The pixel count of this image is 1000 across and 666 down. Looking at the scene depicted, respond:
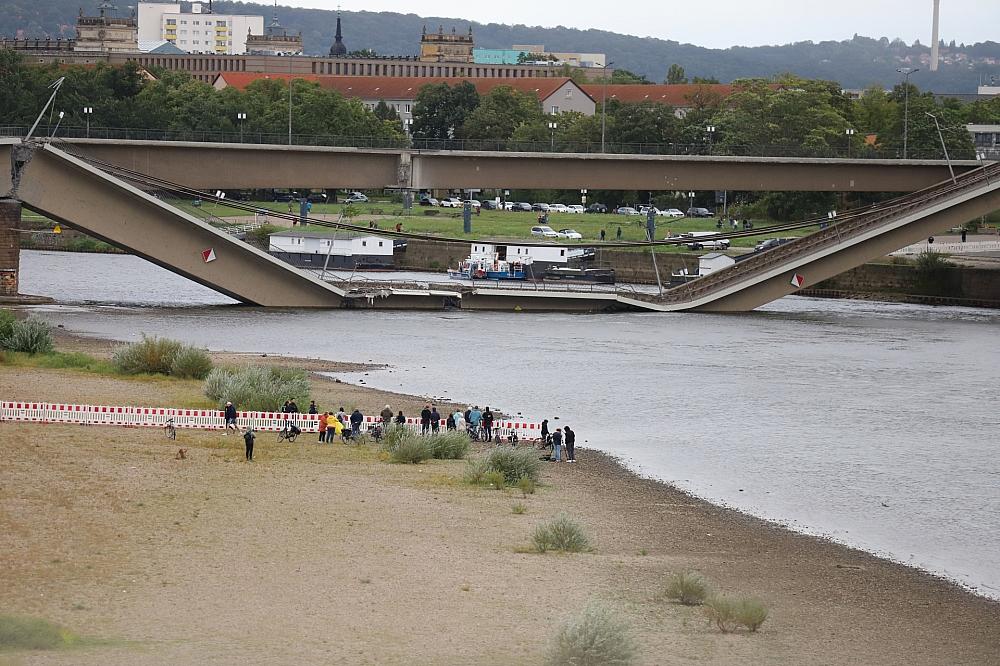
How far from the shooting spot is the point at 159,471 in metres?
28.0

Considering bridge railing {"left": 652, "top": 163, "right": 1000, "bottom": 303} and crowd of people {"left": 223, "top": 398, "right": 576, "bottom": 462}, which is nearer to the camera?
crowd of people {"left": 223, "top": 398, "right": 576, "bottom": 462}

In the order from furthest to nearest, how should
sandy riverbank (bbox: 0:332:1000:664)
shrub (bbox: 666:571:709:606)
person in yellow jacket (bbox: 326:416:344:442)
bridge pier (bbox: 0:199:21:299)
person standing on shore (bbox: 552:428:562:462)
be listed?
bridge pier (bbox: 0:199:21:299) < person in yellow jacket (bbox: 326:416:344:442) < person standing on shore (bbox: 552:428:562:462) < shrub (bbox: 666:571:709:606) < sandy riverbank (bbox: 0:332:1000:664)

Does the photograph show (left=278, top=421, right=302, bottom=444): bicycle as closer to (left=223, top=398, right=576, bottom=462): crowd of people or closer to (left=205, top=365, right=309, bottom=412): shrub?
(left=223, top=398, right=576, bottom=462): crowd of people

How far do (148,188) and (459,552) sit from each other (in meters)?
41.6

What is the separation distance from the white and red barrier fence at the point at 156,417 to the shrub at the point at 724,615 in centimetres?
1370

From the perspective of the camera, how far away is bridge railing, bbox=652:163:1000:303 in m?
66.9

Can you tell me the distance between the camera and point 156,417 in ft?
111

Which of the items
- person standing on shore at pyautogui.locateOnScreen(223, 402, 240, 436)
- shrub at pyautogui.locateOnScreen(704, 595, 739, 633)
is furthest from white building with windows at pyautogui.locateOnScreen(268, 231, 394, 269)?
shrub at pyautogui.locateOnScreen(704, 595, 739, 633)

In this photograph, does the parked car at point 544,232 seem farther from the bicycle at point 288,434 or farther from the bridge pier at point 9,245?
the bicycle at point 288,434

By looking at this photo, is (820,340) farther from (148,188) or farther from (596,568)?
(596,568)

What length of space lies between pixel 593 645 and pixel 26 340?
31268 mm

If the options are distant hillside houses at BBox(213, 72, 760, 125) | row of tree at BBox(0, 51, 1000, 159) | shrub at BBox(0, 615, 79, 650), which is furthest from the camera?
distant hillside houses at BBox(213, 72, 760, 125)

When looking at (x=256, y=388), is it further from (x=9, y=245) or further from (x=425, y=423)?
(x=9, y=245)

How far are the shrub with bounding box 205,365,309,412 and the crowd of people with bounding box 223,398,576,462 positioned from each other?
0.78 metres
